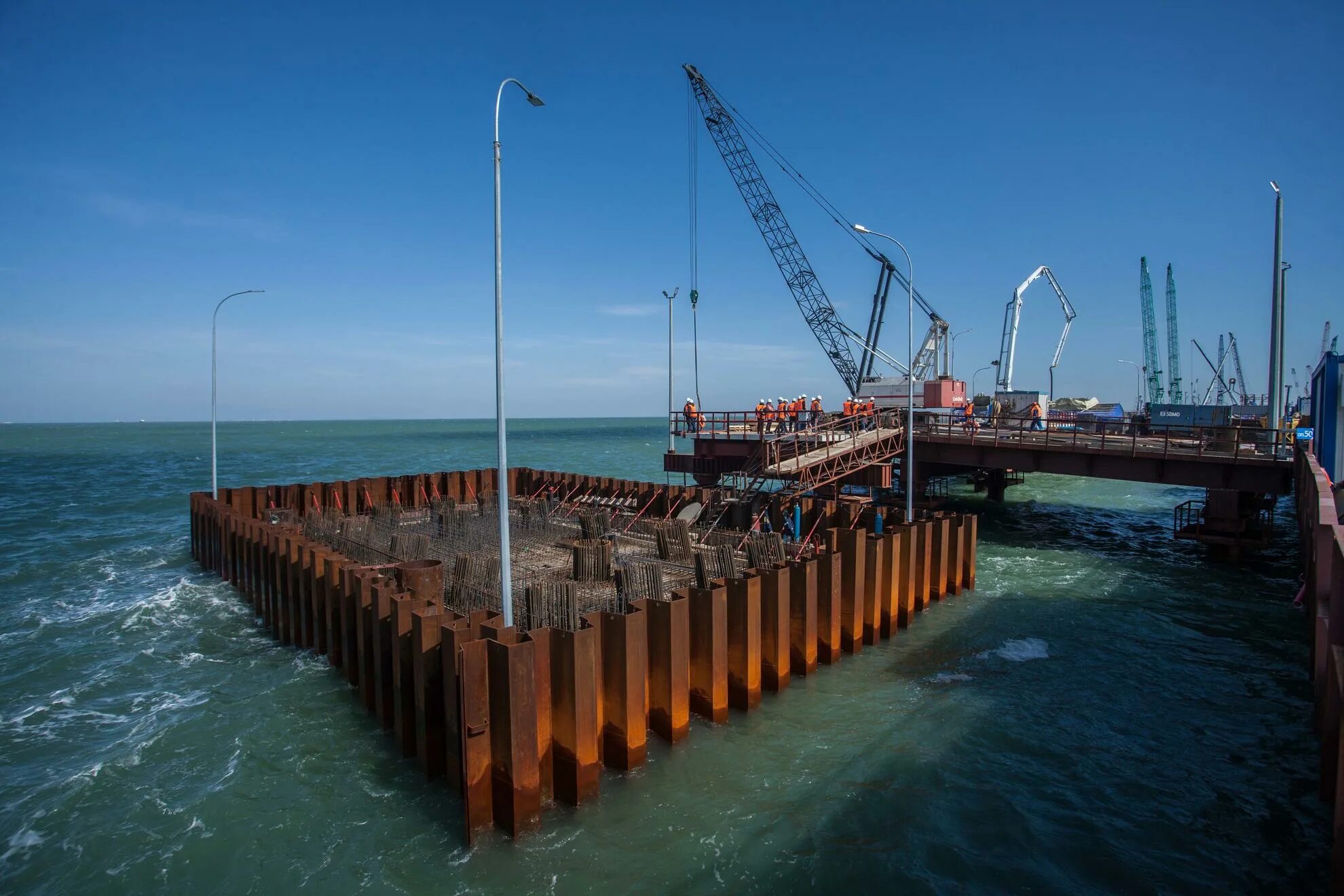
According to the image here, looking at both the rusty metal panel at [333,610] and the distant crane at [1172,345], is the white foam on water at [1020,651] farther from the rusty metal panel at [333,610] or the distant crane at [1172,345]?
the distant crane at [1172,345]

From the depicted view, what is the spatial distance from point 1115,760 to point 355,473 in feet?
230

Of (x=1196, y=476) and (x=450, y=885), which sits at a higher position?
(x=1196, y=476)

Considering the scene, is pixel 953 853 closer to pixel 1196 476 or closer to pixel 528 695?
pixel 528 695

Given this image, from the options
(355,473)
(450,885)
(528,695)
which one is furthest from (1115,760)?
(355,473)

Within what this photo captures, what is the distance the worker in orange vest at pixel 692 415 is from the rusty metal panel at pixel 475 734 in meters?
24.5

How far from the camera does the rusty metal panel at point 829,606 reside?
14.1 metres

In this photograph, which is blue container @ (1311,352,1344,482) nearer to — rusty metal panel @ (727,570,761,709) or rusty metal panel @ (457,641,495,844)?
rusty metal panel @ (727,570,761,709)

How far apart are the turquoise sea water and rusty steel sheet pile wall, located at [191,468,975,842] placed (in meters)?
0.52

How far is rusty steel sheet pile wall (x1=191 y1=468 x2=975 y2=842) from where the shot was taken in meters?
8.91

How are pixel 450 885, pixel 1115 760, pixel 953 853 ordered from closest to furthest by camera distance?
pixel 450 885, pixel 953 853, pixel 1115 760

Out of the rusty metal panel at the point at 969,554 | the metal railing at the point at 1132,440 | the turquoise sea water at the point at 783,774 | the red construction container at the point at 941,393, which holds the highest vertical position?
the red construction container at the point at 941,393

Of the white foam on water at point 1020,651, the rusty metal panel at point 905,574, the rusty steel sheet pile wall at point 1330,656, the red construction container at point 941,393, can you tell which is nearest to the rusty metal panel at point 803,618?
the rusty metal panel at point 905,574

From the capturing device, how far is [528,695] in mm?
8875

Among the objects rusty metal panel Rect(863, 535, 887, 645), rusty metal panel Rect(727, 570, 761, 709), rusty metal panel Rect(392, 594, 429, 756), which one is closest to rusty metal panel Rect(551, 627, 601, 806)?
rusty metal panel Rect(392, 594, 429, 756)
